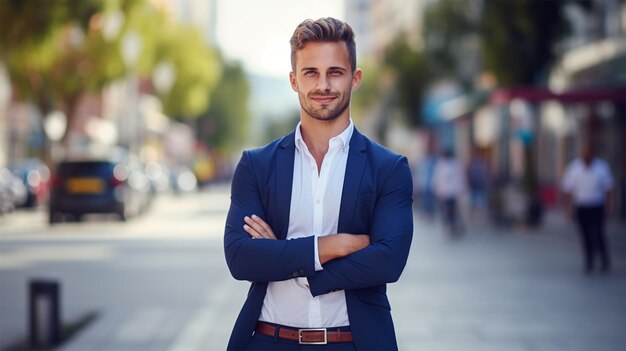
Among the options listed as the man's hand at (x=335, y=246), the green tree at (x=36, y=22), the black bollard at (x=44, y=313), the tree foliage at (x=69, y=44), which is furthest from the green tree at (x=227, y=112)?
the man's hand at (x=335, y=246)

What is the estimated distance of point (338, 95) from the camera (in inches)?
144

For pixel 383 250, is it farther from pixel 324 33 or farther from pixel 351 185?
pixel 324 33

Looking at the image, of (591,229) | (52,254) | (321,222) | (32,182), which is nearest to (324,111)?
(321,222)

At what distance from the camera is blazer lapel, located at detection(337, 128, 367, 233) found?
144 inches

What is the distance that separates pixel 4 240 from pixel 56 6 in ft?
16.8

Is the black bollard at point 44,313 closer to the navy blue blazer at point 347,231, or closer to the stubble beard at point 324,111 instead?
the navy blue blazer at point 347,231

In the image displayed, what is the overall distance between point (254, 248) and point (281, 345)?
0.32 meters

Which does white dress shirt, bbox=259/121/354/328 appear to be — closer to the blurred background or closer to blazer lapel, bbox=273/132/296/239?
blazer lapel, bbox=273/132/296/239

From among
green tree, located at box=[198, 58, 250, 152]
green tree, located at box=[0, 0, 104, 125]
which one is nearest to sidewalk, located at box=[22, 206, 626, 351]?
green tree, located at box=[0, 0, 104, 125]

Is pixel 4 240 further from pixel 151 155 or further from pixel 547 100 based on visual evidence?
pixel 151 155

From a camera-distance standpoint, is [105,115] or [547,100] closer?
[547,100]

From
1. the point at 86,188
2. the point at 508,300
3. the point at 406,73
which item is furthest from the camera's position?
the point at 406,73

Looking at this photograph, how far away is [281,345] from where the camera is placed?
11.9 feet

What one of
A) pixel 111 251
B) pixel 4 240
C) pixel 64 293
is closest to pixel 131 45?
pixel 4 240
